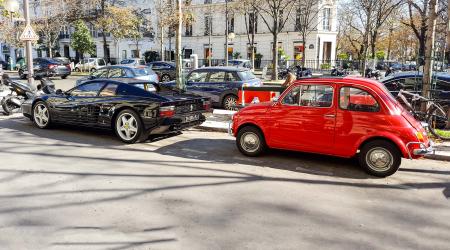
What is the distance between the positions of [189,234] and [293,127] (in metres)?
3.34

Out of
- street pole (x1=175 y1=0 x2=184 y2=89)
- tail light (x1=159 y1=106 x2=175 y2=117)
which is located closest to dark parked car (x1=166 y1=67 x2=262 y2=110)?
street pole (x1=175 y1=0 x2=184 y2=89)

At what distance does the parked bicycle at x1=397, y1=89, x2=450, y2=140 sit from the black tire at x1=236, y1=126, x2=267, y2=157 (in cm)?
376

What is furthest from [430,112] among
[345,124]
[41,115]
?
[41,115]

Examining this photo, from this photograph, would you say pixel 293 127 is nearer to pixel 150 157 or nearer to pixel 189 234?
pixel 150 157

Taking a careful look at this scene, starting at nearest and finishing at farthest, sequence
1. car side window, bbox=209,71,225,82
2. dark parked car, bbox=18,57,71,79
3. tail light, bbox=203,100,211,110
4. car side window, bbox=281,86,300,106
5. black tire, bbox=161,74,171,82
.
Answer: car side window, bbox=281,86,300,106 → tail light, bbox=203,100,211,110 → car side window, bbox=209,71,225,82 → black tire, bbox=161,74,171,82 → dark parked car, bbox=18,57,71,79

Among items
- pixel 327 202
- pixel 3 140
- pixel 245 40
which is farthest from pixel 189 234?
pixel 245 40

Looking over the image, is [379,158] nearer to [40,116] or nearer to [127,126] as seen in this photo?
[127,126]

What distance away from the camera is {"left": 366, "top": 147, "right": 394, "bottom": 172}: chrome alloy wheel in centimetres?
630

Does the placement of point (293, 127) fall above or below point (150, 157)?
above

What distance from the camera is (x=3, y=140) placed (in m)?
8.85

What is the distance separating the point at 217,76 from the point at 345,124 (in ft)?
25.3

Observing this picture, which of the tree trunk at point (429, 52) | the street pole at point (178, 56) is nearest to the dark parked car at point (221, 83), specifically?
the street pole at point (178, 56)

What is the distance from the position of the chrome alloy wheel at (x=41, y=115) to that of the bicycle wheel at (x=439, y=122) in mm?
9181

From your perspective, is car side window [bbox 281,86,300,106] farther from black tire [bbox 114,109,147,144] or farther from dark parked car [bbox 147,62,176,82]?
dark parked car [bbox 147,62,176,82]
